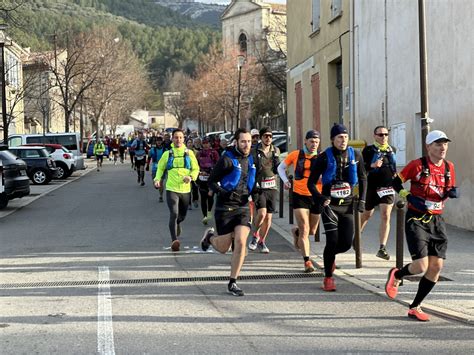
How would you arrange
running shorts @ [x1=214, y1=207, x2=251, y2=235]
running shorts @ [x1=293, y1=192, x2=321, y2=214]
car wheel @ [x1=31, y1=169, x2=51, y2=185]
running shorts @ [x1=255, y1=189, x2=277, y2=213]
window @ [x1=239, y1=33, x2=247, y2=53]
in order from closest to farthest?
running shorts @ [x1=214, y1=207, x2=251, y2=235] → running shorts @ [x1=293, y1=192, x2=321, y2=214] → running shorts @ [x1=255, y1=189, x2=277, y2=213] → car wheel @ [x1=31, y1=169, x2=51, y2=185] → window @ [x1=239, y1=33, x2=247, y2=53]

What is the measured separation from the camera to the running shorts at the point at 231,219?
833 cm

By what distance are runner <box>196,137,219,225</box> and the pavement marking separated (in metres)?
5.34

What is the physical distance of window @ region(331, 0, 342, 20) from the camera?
21297mm

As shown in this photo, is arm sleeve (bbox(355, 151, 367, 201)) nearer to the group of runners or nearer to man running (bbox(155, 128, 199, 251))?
the group of runners

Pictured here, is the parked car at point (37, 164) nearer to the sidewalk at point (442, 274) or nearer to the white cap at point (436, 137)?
the sidewalk at point (442, 274)

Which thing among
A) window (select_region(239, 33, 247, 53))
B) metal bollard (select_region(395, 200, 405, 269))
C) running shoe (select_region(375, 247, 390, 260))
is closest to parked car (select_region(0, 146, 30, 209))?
running shoe (select_region(375, 247, 390, 260))

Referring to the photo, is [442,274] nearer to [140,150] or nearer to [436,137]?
[436,137]

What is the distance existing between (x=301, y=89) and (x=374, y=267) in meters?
17.9

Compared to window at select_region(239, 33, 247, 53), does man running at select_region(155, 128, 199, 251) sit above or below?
below

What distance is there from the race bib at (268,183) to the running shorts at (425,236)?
4.60 metres

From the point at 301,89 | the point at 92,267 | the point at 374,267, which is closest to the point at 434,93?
the point at 374,267

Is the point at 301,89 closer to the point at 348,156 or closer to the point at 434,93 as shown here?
the point at 434,93

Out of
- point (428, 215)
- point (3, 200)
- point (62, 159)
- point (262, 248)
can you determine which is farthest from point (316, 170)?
point (62, 159)

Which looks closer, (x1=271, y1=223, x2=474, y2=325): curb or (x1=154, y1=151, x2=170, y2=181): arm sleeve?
(x1=271, y1=223, x2=474, y2=325): curb
